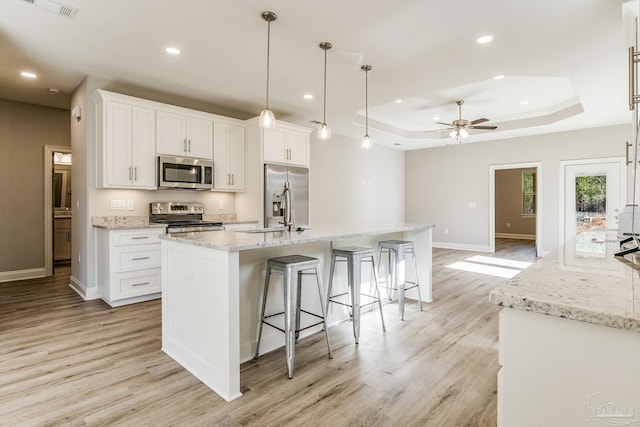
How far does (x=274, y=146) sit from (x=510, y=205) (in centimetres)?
873

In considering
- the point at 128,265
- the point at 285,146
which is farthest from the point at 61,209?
the point at 285,146

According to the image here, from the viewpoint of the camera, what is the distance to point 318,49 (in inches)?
125

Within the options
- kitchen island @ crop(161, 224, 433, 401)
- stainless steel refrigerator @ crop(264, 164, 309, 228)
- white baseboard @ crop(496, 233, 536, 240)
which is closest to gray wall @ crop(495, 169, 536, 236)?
white baseboard @ crop(496, 233, 536, 240)

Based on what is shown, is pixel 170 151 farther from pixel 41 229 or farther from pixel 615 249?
pixel 615 249

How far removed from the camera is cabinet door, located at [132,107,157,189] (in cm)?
395

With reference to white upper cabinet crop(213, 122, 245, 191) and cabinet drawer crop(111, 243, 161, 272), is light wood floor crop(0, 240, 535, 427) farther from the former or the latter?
white upper cabinet crop(213, 122, 245, 191)

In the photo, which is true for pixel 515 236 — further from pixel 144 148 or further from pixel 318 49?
pixel 144 148

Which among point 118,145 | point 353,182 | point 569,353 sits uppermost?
point 118,145

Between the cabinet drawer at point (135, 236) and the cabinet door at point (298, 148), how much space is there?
7.21 feet

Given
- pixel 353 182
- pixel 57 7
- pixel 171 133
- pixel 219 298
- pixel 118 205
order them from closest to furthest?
pixel 219 298
pixel 57 7
pixel 118 205
pixel 171 133
pixel 353 182

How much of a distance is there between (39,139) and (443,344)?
239 inches

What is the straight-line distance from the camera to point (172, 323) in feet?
8.05

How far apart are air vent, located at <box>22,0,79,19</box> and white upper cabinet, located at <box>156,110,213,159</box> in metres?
1.52

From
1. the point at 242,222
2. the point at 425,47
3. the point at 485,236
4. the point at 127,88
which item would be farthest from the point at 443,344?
the point at 485,236
